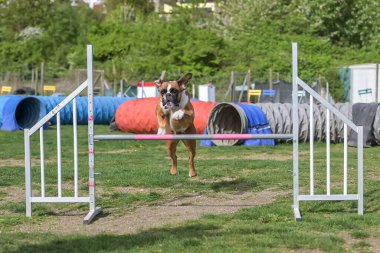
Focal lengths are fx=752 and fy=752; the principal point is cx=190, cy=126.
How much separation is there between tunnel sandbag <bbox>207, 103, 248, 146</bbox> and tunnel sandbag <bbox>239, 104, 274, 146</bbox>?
23 centimetres

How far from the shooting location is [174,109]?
9953 mm

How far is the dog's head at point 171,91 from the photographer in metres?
9.68

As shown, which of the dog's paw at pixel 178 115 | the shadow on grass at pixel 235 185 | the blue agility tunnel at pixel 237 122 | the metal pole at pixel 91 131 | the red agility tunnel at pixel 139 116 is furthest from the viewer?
the red agility tunnel at pixel 139 116

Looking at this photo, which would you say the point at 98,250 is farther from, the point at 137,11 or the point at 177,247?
the point at 137,11

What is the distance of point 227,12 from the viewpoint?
47875 mm

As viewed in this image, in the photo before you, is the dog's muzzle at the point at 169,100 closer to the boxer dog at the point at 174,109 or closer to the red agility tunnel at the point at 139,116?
the boxer dog at the point at 174,109

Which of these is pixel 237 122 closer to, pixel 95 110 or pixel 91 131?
pixel 95 110

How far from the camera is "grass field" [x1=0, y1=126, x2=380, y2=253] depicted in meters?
6.82

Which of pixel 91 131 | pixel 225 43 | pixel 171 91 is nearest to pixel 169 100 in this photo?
pixel 171 91

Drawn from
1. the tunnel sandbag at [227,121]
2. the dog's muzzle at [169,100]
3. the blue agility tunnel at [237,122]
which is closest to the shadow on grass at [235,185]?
the dog's muzzle at [169,100]

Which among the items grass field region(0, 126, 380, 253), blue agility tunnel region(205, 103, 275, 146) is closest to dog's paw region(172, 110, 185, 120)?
grass field region(0, 126, 380, 253)

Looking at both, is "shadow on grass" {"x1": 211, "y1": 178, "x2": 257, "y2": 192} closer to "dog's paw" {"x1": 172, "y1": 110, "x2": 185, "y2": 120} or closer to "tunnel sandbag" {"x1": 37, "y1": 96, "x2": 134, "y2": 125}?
"dog's paw" {"x1": 172, "y1": 110, "x2": 185, "y2": 120}

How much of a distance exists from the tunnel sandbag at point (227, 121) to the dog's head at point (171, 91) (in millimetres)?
7744

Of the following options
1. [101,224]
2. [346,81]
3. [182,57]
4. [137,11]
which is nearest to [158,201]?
[101,224]
